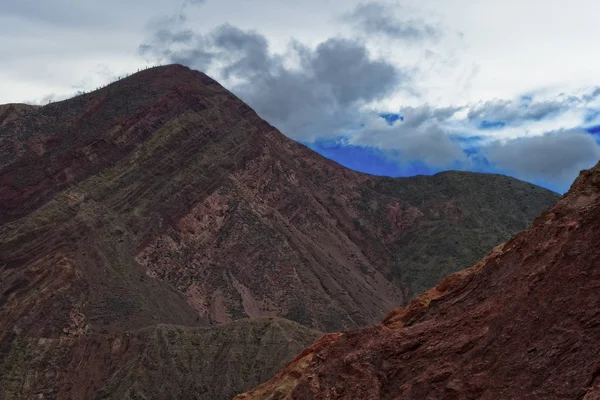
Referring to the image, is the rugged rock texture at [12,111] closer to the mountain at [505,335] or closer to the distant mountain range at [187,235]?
the distant mountain range at [187,235]

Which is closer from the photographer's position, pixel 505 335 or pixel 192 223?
pixel 505 335

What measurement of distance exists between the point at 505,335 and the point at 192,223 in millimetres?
76893

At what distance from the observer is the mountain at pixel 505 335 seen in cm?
1595

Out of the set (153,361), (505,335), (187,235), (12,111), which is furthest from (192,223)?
(505,335)

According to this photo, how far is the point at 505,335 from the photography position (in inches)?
698

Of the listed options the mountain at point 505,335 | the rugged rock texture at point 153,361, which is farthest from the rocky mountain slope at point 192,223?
the mountain at point 505,335

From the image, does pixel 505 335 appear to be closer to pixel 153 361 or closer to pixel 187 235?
pixel 153 361

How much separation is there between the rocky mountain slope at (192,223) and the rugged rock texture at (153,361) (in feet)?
7.74

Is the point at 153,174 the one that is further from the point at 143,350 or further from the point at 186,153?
the point at 143,350

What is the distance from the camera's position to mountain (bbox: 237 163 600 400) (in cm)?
1595

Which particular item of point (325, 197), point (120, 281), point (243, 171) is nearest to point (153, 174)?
point (243, 171)

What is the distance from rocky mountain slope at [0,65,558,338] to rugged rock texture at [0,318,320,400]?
2.36m

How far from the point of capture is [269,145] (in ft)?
376

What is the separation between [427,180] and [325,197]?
1163 inches
